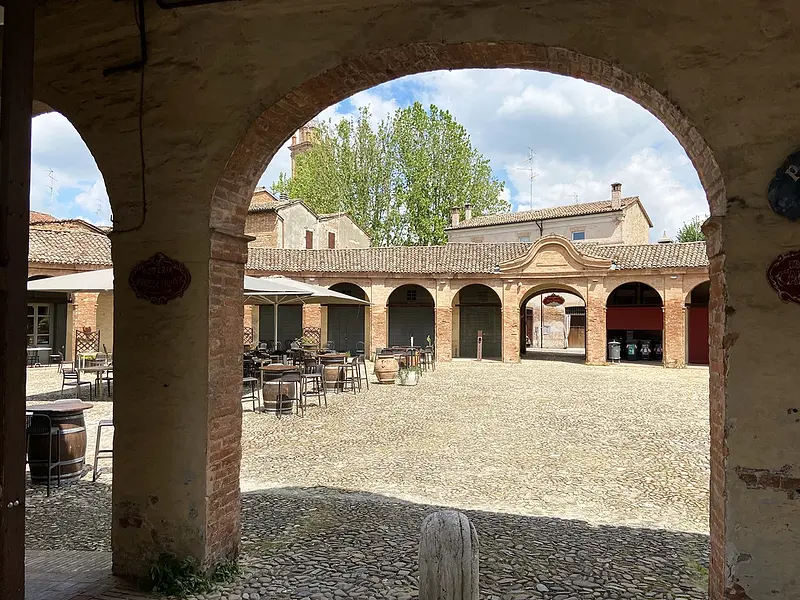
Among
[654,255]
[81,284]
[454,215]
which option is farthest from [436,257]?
[81,284]

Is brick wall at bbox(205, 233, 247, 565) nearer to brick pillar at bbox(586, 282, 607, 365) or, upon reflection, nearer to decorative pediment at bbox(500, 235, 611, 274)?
decorative pediment at bbox(500, 235, 611, 274)

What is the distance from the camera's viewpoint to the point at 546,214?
35281mm

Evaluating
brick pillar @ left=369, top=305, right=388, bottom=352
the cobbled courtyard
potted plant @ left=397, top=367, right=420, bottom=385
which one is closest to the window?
brick pillar @ left=369, top=305, right=388, bottom=352

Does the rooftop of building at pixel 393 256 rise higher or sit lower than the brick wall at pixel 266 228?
lower

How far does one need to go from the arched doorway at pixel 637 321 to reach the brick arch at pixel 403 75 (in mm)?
23031

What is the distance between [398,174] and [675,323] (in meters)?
19.4

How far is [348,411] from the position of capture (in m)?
11.1

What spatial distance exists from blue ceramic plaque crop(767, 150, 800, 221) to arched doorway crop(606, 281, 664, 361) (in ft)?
76.3

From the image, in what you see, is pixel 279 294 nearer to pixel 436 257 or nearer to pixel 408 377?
pixel 408 377

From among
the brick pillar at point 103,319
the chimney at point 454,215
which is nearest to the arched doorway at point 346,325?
the brick pillar at point 103,319

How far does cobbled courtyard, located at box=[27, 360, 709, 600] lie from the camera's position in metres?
4.02

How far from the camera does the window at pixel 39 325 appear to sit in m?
21.7

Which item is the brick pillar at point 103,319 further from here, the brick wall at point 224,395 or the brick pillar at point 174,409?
the brick wall at point 224,395

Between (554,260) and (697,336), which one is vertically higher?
(554,260)
